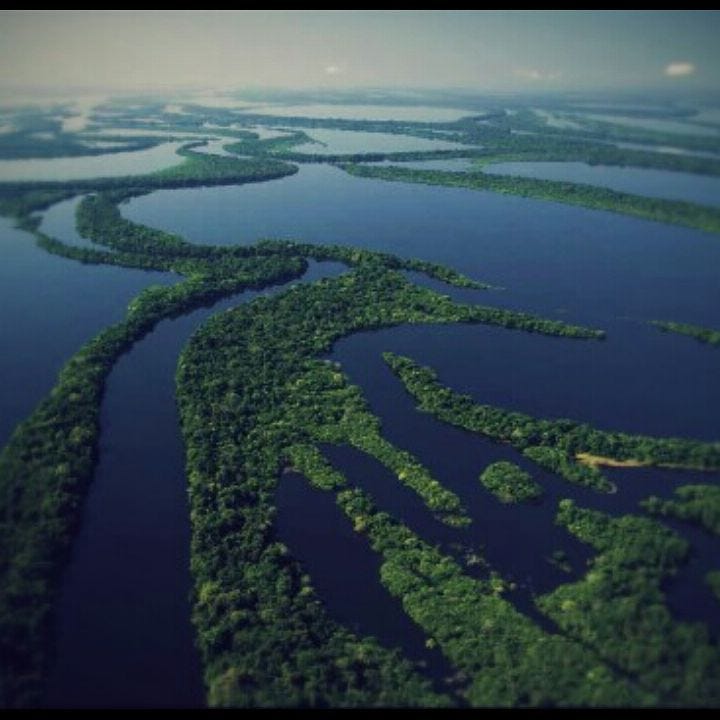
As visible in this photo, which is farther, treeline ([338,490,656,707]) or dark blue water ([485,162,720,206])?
dark blue water ([485,162,720,206])

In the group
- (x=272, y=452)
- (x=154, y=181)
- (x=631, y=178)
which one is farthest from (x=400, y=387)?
(x=631, y=178)

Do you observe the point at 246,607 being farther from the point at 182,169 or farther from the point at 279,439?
the point at 182,169

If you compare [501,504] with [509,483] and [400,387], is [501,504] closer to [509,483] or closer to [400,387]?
[509,483]

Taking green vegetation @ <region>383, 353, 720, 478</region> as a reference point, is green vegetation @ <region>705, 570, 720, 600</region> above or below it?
below

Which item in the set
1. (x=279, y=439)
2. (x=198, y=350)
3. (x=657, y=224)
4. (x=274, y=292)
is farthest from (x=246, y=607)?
(x=657, y=224)

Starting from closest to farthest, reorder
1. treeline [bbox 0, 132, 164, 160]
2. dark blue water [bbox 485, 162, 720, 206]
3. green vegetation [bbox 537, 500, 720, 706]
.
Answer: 1. green vegetation [bbox 537, 500, 720, 706]
2. dark blue water [bbox 485, 162, 720, 206]
3. treeline [bbox 0, 132, 164, 160]

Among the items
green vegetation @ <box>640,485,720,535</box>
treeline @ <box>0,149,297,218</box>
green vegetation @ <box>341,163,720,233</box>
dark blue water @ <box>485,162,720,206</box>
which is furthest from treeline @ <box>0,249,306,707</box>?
dark blue water @ <box>485,162,720,206</box>

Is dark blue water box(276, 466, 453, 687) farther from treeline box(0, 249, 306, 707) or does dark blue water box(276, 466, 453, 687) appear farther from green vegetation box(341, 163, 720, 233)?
green vegetation box(341, 163, 720, 233)

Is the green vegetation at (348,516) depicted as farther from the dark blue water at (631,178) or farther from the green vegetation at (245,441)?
the dark blue water at (631,178)
